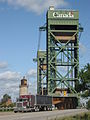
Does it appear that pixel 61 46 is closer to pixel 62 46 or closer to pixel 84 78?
pixel 62 46

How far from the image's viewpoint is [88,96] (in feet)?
148

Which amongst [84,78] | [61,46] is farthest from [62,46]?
[84,78]

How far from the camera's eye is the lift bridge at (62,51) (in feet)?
391

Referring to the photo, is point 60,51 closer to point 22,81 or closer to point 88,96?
point 22,81

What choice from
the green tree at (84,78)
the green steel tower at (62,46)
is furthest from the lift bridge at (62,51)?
the green tree at (84,78)

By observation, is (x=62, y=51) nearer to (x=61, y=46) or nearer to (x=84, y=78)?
(x=61, y=46)

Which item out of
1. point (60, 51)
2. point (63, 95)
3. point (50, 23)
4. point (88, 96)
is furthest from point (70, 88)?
point (88, 96)

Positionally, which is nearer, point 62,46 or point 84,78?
point 84,78

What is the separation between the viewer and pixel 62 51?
122 m

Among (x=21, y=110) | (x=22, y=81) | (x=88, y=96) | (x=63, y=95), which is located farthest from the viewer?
(x=22, y=81)

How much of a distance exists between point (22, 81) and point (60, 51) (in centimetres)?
3286

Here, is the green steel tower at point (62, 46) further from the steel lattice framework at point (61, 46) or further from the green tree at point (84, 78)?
the green tree at point (84, 78)

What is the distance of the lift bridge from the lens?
119m

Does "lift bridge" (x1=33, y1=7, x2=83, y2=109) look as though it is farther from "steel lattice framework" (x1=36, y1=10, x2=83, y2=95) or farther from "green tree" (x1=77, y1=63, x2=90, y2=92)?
"green tree" (x1=77, y1=63, x2=90, y2=92)
